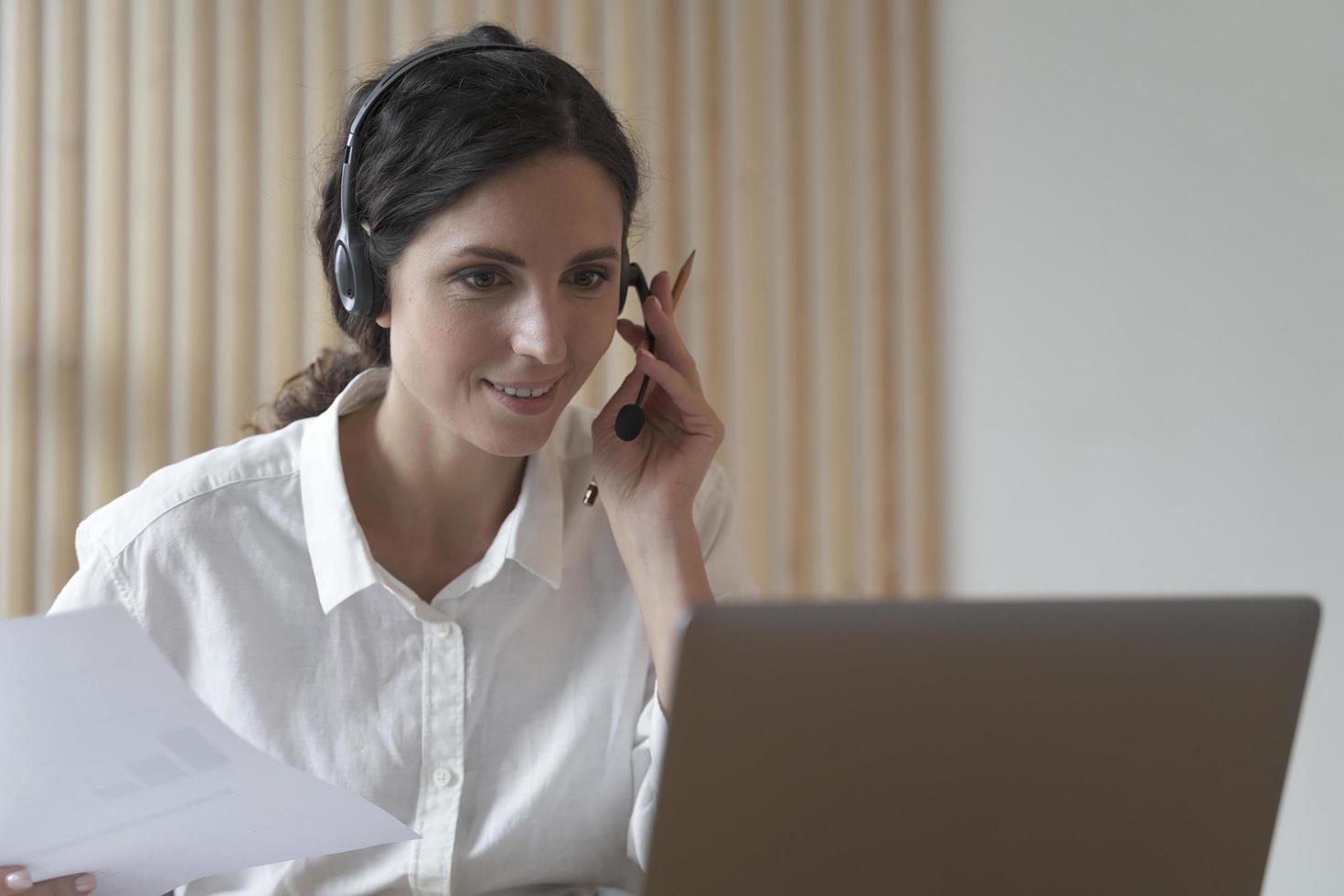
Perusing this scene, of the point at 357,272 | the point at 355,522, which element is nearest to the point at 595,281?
the point at 357,272

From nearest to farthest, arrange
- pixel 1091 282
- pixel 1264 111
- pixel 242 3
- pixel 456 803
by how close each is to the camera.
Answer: pixel 456 803 < pixel 1264 111 < pixel 1091 282 < pixel 242 3

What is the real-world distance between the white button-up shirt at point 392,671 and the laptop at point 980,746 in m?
0.61

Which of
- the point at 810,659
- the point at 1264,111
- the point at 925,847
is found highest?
the point at 1264,111

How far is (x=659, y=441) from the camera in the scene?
142 cm

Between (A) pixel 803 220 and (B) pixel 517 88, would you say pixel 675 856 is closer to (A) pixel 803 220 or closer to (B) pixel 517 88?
(B) pixel 517 88

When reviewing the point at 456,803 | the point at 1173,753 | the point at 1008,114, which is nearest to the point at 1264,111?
the point at 1008,114

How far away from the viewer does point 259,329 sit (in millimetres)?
2201

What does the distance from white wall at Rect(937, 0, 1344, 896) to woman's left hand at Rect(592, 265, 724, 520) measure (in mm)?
800

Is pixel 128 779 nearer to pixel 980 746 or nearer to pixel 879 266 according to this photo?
pixel 980 746

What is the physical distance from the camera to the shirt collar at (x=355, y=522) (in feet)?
4.03

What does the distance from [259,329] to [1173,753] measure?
74.5 inches

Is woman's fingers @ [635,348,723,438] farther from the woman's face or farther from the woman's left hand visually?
the woman's face

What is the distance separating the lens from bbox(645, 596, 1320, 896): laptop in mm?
575

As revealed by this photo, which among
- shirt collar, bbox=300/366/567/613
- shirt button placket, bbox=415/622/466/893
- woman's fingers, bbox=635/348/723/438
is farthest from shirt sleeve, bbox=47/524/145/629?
woman's fingers, bbox=635/348/723/438
